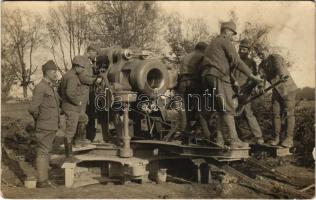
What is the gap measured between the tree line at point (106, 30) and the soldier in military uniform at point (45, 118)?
586 centimetres

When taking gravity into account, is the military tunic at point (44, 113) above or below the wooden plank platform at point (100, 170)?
above

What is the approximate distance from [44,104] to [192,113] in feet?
8.49

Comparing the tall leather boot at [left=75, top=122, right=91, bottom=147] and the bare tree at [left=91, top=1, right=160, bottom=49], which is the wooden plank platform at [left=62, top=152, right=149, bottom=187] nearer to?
the tall leather boot at [left=75, top=122, right=91, bottom=147]

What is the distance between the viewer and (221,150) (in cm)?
675

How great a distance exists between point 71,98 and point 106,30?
23.3 ft

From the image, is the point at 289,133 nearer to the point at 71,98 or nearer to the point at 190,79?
the point at 190,79

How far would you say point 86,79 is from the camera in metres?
7.59

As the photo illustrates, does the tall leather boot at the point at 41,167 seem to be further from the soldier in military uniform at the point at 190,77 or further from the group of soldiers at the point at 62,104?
the soldier in military uniform at the point at 190,77

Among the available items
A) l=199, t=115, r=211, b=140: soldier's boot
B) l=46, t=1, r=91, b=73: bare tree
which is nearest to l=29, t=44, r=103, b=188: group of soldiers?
l=199, t=115, r=211, b=140: soldier's boot

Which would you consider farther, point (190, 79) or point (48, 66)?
point (190, 79)

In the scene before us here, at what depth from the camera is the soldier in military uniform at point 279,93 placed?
8.08 metres

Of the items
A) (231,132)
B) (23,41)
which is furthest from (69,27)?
(231,132)

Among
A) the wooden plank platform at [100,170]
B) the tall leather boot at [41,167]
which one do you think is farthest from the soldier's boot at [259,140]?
the tall leather boot at [41,167]

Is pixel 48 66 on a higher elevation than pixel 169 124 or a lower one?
higher
